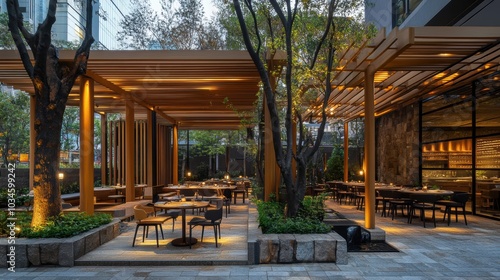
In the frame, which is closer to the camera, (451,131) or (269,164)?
(269,164)

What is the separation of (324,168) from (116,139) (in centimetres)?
1075

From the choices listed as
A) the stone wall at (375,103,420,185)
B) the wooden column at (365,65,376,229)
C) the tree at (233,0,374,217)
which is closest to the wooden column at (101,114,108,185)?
the tree at (233,0,374,217)

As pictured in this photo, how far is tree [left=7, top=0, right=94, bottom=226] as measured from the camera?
6.81m

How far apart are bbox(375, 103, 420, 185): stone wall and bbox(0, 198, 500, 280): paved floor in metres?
6.73

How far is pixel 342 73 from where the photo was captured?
10188mm

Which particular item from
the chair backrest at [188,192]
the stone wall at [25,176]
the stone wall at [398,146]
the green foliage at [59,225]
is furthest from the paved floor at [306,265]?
the stone wall at [25,176]

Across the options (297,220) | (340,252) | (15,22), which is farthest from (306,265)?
(15,22)

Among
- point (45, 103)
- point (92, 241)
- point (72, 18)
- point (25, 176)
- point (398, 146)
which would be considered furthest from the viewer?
point (72, 18)

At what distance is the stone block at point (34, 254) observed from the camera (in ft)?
20.0

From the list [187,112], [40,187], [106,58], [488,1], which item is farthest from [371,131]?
[187,112]

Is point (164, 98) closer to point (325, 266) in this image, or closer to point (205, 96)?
point (205, 96)

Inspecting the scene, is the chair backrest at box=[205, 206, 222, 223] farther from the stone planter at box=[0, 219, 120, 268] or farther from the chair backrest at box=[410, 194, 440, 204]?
the chair backrest at box=[410, 194, 440, 204]

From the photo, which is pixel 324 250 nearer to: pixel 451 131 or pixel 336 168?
pixel 451 131

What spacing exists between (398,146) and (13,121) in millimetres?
19715
